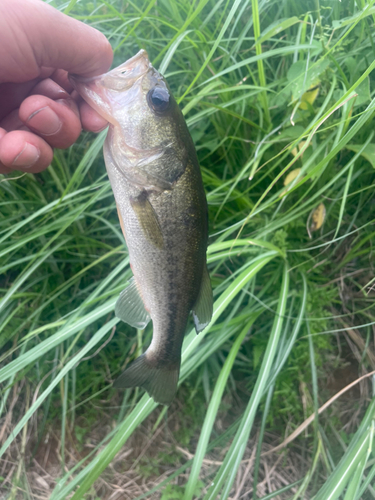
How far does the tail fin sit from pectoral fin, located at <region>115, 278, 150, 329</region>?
11 cm

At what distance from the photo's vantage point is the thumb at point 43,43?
2.52ft

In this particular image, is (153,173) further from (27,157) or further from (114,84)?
(27,157)

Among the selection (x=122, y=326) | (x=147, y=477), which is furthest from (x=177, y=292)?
(x=147, y=477)

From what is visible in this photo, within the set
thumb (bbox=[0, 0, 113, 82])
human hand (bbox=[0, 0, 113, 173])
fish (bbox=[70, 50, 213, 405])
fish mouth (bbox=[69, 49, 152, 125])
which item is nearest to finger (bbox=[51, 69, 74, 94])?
human hand (bbox=[0, 0, 113, 173])

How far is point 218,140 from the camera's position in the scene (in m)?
1.37

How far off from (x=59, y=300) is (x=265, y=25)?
153 centimetres

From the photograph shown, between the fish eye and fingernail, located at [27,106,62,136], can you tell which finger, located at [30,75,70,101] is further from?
the fish eye

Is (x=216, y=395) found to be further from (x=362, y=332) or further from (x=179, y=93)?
(x=179, y=93)

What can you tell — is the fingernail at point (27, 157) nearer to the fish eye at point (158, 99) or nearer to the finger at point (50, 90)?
the finger at point (50, 90)

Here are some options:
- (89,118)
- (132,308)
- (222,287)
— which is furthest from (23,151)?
(222,287)

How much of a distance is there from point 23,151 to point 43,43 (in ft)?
0.94

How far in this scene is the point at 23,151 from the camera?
2.75 ft

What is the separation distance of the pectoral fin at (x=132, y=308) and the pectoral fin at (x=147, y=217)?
0.56 feet

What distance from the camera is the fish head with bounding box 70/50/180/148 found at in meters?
0.73
